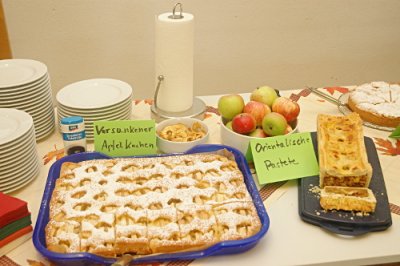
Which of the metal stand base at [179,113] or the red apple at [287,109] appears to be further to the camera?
the metal stand base at [179,113]

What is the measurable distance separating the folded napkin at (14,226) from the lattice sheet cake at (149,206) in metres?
0.05

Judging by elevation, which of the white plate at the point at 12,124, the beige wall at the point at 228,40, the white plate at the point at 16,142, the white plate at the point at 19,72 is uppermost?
the white plate at the point at 19,72

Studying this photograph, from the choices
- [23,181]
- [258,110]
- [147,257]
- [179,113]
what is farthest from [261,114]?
[23,181]

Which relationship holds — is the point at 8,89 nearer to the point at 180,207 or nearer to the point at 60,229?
the point at 60,229

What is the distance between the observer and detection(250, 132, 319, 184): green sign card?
3.69 ft

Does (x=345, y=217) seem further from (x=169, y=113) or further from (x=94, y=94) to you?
(x=94, y=94)

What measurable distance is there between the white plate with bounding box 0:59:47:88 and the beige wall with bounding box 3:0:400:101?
1018mm

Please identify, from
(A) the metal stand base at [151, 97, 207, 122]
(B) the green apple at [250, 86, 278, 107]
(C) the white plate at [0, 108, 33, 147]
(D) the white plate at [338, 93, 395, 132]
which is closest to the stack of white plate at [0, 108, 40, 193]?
(C) the white plate at [0, 108, 33, 147]

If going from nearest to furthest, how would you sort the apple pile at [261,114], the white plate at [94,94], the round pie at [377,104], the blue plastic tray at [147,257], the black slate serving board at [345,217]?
the blue plastic tray at [147,257]
the black slate serving board at [345,217]
the apple pile at [261,114]
the white plate at [94,94]
the round pie at [377,104]

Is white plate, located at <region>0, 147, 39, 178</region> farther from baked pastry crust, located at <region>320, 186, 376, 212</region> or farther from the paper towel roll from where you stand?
baked pastry crust, located at <region>320, 186, 376, 212</region>

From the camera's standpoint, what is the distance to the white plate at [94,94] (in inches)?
51.1

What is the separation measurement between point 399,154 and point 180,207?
70 centimetres

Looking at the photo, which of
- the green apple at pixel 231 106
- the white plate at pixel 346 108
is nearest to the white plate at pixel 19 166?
the green apple at pixel 231 106

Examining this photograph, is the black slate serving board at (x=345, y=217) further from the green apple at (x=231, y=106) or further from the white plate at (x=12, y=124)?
the white plate at (x=12, y=124)
